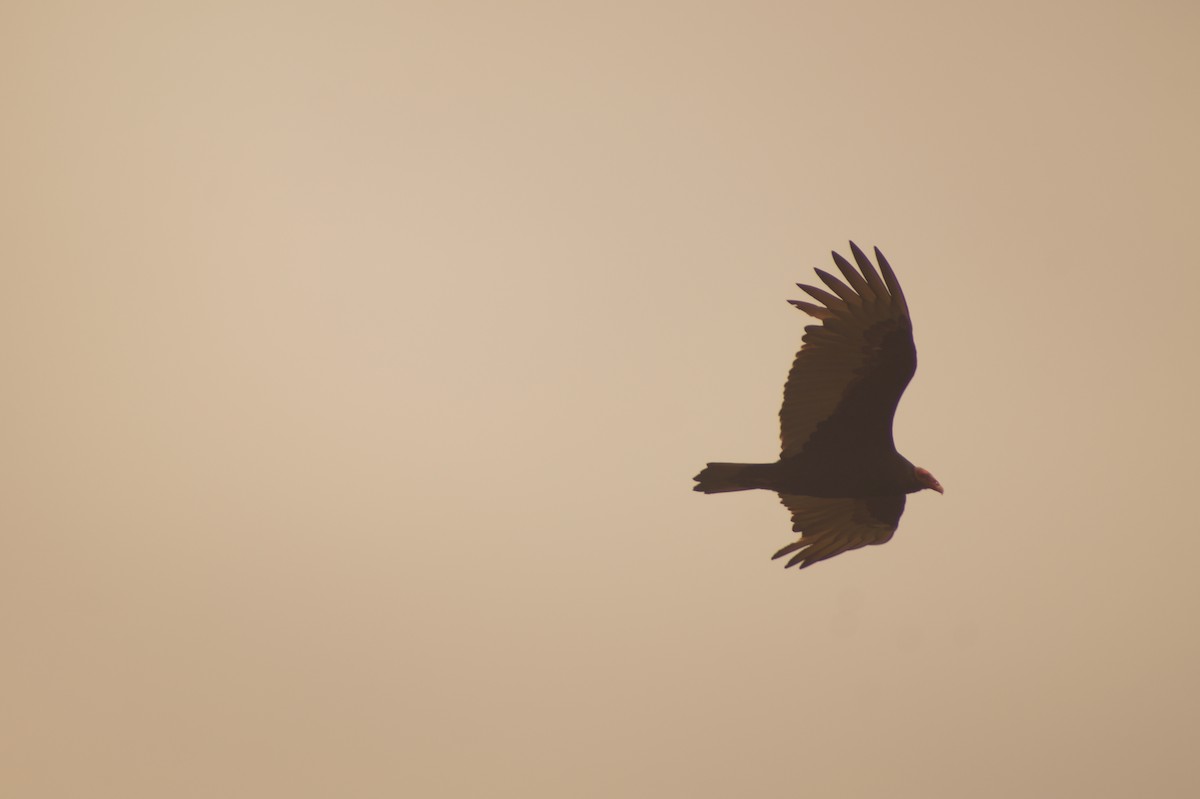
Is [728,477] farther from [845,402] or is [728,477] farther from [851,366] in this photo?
[851,366]

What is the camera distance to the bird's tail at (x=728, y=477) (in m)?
7.66

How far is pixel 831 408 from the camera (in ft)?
26.2

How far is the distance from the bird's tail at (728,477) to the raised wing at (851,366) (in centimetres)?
35

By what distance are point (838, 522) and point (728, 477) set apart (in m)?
1.23

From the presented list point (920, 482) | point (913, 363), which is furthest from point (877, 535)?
point (913, 363)

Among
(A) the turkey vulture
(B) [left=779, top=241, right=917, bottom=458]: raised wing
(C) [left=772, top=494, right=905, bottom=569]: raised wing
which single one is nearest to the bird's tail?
(A) the turkey vulture

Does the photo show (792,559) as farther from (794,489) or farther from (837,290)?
(837,290)

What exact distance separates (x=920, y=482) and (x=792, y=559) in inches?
38.1

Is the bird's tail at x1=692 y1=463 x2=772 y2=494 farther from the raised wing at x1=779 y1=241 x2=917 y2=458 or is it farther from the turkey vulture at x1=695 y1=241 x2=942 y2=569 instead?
the raised wing at x1=779 y1=241 x2=917 y2=458

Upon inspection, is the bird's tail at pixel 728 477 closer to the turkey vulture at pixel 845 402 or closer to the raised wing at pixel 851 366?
the turkey vulture at pixel 845 402

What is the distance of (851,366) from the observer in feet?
25.9

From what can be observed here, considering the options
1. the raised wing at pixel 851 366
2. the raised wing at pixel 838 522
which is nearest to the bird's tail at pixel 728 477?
the raised wing at pixel 851 366

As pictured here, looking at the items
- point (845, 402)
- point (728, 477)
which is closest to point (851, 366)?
point (845, 402)

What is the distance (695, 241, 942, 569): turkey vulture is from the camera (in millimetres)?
7734
